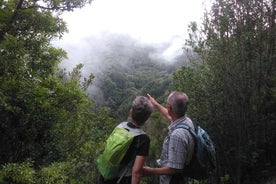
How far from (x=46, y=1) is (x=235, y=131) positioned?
504 centimetres

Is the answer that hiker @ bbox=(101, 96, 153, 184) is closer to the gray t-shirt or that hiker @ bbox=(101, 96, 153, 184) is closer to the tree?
the gray t-shirt

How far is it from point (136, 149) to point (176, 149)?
14.8 inches

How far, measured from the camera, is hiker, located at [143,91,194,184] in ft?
10.1

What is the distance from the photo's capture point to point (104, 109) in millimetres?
8039

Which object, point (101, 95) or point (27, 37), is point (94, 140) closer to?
point (27, 37)

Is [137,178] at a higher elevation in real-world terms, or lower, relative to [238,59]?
lower

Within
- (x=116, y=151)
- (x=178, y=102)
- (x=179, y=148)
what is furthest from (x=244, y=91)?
(x=116, y=151)

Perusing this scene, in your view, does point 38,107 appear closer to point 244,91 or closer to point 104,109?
point 104,109

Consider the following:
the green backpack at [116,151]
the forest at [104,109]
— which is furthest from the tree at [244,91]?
the green backpack at [116,151]

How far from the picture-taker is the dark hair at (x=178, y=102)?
3.19 m

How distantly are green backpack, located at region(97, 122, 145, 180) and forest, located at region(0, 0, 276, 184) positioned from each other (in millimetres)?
1949

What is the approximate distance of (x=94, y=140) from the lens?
25.7ft

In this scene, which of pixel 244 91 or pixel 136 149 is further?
pixel 244 91

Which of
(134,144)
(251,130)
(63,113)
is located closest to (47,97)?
(63,113)
